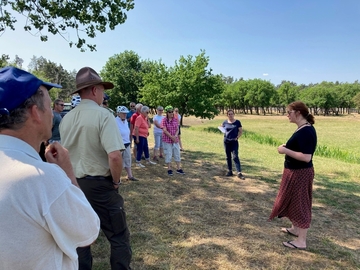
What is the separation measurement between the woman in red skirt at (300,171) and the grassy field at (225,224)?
425 mm

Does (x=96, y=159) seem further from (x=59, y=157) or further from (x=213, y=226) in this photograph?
(x=213, y=226)

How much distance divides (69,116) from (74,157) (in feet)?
1.28

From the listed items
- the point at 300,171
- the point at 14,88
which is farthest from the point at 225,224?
the point at 14,88

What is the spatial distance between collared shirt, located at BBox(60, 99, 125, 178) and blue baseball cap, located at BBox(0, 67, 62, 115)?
1.25 meters

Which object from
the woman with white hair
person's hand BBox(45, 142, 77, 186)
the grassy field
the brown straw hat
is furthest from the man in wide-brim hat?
the woman with white hair

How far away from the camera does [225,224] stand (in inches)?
169

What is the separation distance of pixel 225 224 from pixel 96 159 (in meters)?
2.78

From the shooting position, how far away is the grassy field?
3268 millimetres

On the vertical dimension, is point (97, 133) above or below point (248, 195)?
above

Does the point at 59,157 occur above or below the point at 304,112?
below

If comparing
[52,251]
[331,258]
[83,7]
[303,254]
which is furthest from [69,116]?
[83,7]

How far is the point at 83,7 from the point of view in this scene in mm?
6445

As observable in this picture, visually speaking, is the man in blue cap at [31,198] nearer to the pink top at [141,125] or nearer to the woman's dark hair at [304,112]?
the woman's dark hair at [304,112]

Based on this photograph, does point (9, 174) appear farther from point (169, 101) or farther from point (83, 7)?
point (169, 101)
